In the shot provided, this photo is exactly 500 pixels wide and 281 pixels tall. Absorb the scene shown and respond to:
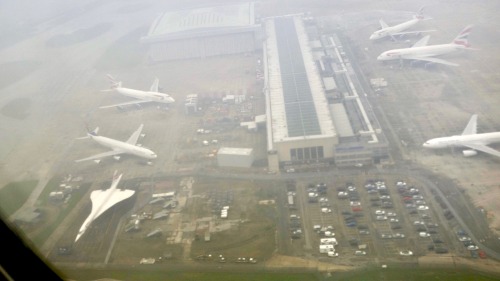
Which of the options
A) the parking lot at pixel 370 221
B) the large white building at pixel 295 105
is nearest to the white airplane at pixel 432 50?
the large white building at pixel 295 105

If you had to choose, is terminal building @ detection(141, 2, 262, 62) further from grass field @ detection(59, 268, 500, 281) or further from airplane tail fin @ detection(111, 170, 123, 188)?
grass field @ detection(59, 268, 500, 281)

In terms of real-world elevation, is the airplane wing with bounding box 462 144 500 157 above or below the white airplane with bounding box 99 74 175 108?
above

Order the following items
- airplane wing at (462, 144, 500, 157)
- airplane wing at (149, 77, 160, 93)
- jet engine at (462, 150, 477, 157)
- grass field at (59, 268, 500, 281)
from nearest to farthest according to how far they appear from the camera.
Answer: grass field at (59, 268, 500, 281)
airplane wing at (462, 144, 500, 157)
jet engine at (462, 150, 477, 157)
airplane wing at (149, 77, 160, 93)

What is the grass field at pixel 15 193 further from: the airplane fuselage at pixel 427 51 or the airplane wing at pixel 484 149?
the airplane fuselage at pixel 427 51

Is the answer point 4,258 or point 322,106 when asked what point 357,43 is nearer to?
point 322,106

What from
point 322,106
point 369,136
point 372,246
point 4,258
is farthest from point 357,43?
point 4,258

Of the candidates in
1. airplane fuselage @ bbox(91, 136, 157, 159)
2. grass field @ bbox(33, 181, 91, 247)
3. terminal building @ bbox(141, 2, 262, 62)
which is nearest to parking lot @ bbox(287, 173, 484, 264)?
airplane fuselage @ bbox(91, 136, 157, 159)
